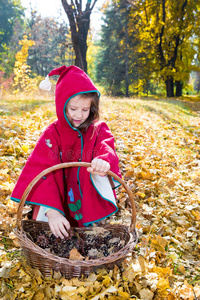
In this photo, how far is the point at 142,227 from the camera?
2.24 meters

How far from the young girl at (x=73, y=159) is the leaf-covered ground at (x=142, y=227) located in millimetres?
354

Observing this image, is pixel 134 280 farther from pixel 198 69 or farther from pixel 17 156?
pixel 198 69

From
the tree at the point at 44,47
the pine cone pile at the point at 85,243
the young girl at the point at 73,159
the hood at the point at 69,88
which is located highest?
the tree at the point at 44,47

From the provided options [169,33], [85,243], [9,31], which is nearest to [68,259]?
[85,243]

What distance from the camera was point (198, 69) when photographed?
54.3 feet

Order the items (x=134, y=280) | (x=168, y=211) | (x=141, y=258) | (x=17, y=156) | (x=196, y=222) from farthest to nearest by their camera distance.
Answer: (x=17, y=156) → (x=168, y=211) → (x=196, y=222) → (x=141, y=258) → (x=134, y=280)

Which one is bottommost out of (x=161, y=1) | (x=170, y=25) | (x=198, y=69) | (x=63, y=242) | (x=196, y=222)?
(x=196, y=222)

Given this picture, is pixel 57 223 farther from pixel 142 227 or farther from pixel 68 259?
pixel 142 227

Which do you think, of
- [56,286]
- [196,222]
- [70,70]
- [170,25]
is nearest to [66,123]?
[70,70]

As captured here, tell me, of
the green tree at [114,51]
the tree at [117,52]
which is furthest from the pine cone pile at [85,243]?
the green tree at [114,51]

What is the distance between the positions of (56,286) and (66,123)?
125 cm

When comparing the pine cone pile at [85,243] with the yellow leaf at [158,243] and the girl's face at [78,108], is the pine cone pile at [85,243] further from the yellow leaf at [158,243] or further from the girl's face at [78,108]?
the girl's face at [78,108]

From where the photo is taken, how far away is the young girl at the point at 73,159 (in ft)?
5.76

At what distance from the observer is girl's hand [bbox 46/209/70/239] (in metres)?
1.68
